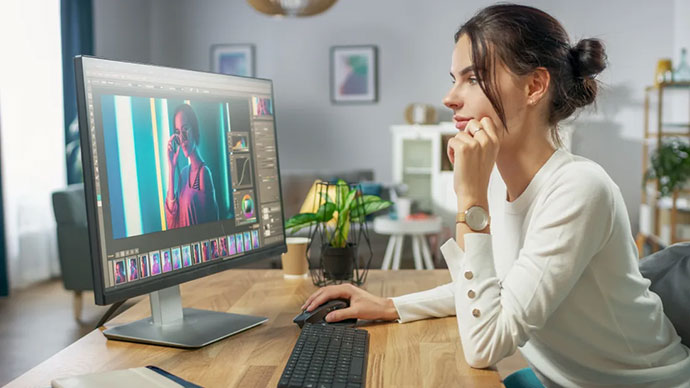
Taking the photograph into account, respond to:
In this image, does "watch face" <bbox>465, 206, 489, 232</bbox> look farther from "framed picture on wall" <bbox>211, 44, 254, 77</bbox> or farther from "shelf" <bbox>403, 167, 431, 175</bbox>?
"framed picture on wall" <bbox>211, 44, 254, 77</bbox>

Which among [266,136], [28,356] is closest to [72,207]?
[28,356]

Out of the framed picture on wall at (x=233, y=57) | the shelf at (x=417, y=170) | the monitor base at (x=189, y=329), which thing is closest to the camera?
the monitor base at (x=189, y=329)

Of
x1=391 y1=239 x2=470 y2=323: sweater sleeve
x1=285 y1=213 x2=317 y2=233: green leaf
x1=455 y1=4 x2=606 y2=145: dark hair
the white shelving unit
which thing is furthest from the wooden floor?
the white shelving unit

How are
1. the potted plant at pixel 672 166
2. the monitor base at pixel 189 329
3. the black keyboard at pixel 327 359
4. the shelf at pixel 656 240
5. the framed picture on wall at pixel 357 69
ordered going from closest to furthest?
the black keyboard at pixel 327 359
the monitor base at pixel 189 329
the potted plant at pixel 672 166
the shelf at pixel 656 240
the framed picture on wall at pixel 357 69

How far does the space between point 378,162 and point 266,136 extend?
5.74 metres

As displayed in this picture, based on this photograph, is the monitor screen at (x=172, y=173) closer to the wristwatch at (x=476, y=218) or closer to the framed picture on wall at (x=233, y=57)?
the wristwatch at (x=476, y=218)

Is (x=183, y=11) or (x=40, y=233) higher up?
(x=183, y=11)

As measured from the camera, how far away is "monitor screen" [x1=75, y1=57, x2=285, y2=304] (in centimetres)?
99

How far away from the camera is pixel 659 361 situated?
3.73 feet

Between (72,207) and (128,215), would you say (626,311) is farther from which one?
(72,207)

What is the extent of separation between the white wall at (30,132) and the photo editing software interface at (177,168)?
4.02m

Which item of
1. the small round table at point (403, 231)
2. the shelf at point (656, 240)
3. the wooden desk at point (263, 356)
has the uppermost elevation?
the wooden desk at point (263, 356)

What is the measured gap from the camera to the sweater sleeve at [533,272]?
3.24 ft

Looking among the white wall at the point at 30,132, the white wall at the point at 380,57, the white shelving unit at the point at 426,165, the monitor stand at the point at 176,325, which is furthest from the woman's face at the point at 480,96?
the white wall at the point at 380,57
